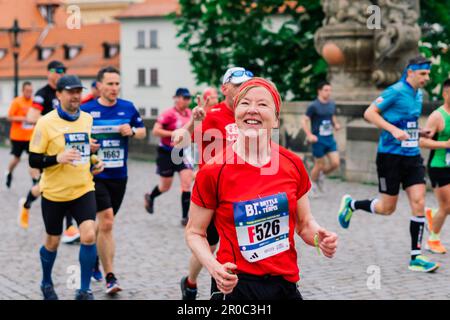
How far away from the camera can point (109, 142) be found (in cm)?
837

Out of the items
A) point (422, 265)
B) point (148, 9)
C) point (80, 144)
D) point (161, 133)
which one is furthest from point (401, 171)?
point (148, 9)

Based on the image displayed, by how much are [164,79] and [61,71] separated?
73377mm

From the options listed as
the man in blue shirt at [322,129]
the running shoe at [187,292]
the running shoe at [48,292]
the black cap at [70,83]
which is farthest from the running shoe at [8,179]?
the running shoe at [187,292]

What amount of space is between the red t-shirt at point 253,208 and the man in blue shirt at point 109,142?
12.3 ft

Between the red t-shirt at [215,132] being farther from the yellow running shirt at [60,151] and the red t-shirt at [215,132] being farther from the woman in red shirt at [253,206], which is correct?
the woman in red shirt at [253,206]

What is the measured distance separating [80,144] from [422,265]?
3317 mm

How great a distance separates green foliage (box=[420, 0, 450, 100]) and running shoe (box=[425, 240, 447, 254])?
1365cm

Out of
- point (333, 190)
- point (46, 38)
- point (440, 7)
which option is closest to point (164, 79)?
point (46, 38)

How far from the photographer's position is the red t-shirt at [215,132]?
6871mm

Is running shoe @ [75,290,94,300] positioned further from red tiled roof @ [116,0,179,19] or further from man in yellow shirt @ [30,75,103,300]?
red tiled roof @ [116,0,179,19]

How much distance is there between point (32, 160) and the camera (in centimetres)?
734

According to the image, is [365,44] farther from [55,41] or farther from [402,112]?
[55,41]
